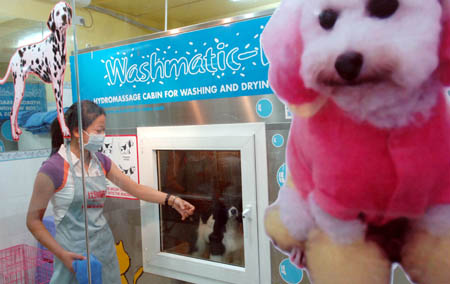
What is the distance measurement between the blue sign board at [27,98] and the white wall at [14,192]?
276mm

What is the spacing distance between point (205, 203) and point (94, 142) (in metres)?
0.67

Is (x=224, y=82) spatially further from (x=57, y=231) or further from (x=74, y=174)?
(x=57, y=231)

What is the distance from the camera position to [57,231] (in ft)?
6.13

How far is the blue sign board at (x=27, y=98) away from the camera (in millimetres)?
1943

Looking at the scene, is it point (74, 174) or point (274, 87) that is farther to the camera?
point (74, 174)

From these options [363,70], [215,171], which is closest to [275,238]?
[215,171]

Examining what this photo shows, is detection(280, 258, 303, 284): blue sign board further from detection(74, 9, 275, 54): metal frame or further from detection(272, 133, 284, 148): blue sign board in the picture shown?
detection(74, 9, 275, 54): metal frame

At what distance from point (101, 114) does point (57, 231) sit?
66 centimetres

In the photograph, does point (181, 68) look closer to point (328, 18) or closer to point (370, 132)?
point (328, 18)

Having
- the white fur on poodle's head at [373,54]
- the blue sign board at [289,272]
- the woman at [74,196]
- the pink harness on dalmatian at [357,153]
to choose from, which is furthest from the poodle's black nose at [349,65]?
the woman at [74,196]

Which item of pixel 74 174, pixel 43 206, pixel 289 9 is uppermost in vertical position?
pixel 289 9

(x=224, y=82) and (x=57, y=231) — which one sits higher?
(x=224, y=82)

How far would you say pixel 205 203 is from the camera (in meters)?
1.49

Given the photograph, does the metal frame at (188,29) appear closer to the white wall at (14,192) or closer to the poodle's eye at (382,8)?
the poodle's eye at (382,8)
